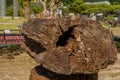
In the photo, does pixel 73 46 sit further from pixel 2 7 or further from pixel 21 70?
pixel 2 7

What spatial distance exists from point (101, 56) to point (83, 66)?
25 centimetres

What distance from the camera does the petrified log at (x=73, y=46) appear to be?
4660 millimetres

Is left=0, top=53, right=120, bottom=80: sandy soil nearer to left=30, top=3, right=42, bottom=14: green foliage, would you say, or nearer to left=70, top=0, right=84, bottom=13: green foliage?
left=70, top=0, right=84, bottom=13: green foliage

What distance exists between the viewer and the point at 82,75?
Result: 4906 mm

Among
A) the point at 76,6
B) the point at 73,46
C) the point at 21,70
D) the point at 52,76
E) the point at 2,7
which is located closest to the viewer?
the point at 73,46

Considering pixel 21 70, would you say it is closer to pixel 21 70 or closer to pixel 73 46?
Answer: pixel 21 70

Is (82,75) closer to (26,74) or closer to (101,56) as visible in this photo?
(101,56)

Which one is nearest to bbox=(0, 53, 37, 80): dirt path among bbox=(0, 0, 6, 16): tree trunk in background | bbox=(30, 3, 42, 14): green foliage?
bbox=(30, 3, 42, 14): green foliage

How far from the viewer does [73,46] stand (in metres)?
4.76

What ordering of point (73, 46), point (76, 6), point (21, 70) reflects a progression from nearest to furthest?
point (73, 46)
point (21, 70)
point (76, 6)

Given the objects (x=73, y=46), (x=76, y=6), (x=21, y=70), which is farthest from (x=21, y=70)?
(x=76, y=6)

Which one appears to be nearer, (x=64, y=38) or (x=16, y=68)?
(x=64, y=38)

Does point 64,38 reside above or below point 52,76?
above

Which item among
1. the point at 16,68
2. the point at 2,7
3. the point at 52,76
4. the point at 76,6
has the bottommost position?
the point at 2,7
